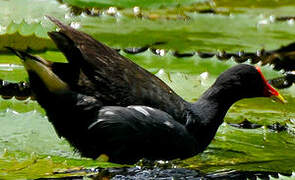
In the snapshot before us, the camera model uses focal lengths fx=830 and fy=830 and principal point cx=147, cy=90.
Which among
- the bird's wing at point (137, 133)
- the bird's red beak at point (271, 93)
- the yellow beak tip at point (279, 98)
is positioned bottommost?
the bird's wing at point (137, 133)

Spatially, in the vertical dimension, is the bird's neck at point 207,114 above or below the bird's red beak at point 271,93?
below

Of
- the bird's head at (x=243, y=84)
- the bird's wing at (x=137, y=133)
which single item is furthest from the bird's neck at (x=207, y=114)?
the bird's wing at (x=137, y=133)

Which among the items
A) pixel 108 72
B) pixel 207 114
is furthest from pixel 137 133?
pixel 207 114

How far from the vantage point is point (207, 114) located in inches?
151

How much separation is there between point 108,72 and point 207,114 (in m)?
0.55

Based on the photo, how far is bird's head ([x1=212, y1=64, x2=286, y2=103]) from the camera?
12.8 feet

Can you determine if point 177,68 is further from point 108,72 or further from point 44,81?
point 44,81

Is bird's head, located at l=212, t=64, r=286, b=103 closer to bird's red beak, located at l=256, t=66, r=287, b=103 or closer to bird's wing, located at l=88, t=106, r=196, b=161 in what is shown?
bird's red beak, located at l=256, t=66, r=287, b=103

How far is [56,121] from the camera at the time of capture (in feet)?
11.5

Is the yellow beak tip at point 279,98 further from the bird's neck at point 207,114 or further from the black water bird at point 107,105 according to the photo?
the black water bird at point 107,105

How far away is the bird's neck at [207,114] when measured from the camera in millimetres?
3773

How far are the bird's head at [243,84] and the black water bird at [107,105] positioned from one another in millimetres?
270

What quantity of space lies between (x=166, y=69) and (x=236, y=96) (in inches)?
18.6

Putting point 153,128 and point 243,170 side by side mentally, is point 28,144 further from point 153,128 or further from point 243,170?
point 243,170
